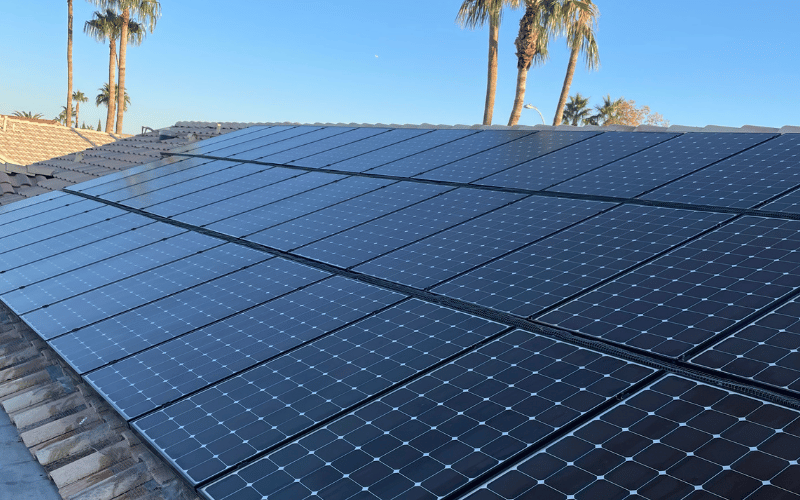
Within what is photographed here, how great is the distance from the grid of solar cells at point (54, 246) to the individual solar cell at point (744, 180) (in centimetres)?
973

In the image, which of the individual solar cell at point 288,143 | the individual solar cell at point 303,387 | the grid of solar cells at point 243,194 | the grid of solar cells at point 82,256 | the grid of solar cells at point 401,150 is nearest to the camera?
the individual solar cell at point 303,387

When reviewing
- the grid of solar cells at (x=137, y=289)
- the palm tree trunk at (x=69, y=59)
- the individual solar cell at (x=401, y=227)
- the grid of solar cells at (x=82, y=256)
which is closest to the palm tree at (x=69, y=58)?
the palm tree trunk at (x=69, y=59)

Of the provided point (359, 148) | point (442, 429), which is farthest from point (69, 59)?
point (442, 429)

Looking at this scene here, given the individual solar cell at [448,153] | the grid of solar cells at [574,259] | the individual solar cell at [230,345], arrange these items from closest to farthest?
the individual solar cell at [230,345], the grid of solar cells at [574,259], the individual solar cell at [448,153]

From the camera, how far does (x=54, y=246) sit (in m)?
13.0

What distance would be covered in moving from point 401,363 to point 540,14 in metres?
42.7

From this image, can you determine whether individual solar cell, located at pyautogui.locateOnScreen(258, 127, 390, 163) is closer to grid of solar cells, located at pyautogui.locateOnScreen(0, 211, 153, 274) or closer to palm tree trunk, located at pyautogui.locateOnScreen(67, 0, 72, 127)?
grid of solar cells, located at pyautogui.locateOnScreen(0, 211, 153, 274)

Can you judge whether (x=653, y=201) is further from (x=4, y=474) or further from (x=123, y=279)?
(x=4, y=474)

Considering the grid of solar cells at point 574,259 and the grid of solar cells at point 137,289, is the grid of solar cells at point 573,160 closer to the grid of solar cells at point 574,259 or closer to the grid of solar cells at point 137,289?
the grid of solar cells at point 574,259

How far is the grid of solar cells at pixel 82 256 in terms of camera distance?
11359mm

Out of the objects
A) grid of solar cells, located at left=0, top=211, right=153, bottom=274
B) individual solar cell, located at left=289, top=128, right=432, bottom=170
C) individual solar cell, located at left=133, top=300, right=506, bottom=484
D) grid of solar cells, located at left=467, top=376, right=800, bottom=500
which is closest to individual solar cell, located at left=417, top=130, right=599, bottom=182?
individual solar cell, located at left=289, top=128, right=432, bottom=170

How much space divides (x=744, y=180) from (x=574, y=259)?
3186 mm

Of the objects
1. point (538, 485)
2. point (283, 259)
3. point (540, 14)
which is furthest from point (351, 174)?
point (540, 14)

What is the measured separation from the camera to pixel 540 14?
146 feet
